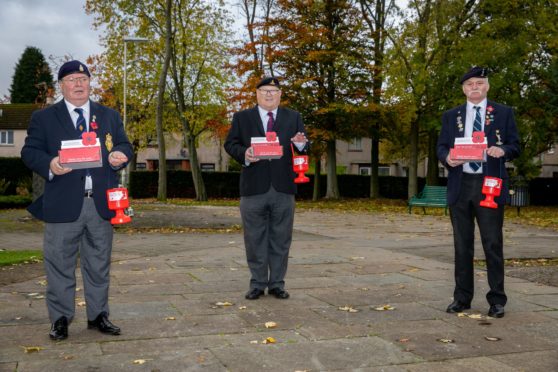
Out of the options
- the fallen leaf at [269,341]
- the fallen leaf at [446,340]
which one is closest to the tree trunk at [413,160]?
the fallen leaf at [446,340]

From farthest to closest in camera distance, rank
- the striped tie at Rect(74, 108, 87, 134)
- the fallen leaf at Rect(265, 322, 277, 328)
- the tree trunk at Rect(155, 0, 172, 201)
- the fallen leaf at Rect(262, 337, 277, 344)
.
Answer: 1. the tree trunk at Rect(155, 0, 172, 201)
2. the fallen leaf at Rect(265, 322, 277, 328)
3. the striped tie at Rect(74, 108, 87, 134)
4. the fallen leaf at Rect(262, 337, 277, 344)

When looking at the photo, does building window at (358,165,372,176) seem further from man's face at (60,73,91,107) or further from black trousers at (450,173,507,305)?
man's face at (60,73,91,107)

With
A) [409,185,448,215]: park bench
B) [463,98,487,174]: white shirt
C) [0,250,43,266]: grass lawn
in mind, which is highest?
[463,98,487,174]: white shirt

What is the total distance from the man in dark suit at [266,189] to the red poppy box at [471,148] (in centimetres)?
167

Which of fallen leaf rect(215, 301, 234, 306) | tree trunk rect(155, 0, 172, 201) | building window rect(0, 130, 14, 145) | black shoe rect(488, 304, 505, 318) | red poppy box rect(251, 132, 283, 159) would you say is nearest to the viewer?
black shoe rect(488, 304, 505, 318)

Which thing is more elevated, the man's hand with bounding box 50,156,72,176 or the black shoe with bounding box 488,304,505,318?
the man's hand with bounding box 50,156,72,176

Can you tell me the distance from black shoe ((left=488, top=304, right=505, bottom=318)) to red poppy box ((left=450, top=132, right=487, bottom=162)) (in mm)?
1380

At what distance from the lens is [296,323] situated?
18.7 feet

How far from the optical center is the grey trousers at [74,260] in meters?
5.16

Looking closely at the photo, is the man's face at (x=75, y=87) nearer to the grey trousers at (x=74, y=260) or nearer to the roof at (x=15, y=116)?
the grey trousers at (x=74, y=260)

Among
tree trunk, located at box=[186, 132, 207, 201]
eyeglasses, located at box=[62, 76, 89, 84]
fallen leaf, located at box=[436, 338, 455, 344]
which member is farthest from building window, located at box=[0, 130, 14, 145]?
fallen leaf, located at box=[436, 338, 455, 344]

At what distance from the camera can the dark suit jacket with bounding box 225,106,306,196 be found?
6773 mm

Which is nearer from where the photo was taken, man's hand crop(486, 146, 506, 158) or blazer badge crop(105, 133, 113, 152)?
blazer badge crop(105, 133, 113, 152)

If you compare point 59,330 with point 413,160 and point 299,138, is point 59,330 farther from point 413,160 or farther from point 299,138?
point 413,160
